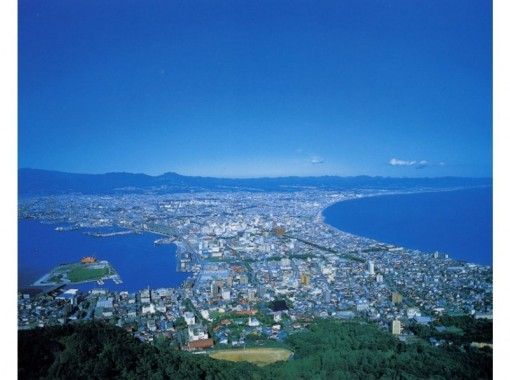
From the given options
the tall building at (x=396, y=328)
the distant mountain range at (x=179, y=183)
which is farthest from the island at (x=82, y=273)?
the tall building at (x=396, y=328)

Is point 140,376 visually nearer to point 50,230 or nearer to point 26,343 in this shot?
point 26,343

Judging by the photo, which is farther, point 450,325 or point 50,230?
point 50,230

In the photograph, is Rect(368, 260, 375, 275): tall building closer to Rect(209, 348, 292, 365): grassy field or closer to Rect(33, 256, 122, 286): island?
Rect(209, 348, 292, 365): grassy field

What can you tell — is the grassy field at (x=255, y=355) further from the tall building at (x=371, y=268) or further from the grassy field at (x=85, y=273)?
the tall building at (x=371, y=268)

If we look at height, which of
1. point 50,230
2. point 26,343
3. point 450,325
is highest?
point 50,230

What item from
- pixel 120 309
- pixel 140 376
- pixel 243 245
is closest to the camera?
pixel 140 376

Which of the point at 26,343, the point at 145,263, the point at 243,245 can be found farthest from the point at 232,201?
the point at 26,343
